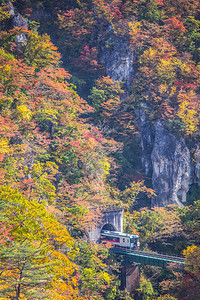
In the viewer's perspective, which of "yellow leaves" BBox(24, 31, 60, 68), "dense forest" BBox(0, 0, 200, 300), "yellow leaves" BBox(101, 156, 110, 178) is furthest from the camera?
"yellow leaves" BBox(101, 156, 110, 178)

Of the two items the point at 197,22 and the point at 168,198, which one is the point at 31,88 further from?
the point at 197,22

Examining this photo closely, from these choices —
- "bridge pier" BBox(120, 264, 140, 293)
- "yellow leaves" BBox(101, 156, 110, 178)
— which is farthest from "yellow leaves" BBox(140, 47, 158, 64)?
"bridge pier" BBox(120, 264, 140, 293)

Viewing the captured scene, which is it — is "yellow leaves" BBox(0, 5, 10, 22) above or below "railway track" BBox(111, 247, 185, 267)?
above

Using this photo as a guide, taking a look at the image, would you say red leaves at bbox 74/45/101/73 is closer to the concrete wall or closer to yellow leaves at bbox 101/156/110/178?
yellow leaves at bbox 101/156/110/178

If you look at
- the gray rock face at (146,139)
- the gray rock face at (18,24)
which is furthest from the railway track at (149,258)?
the gray rock face at (18,24)

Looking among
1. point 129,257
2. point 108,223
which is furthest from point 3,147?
point 129,257

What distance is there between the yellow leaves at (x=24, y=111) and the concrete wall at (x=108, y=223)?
914 cm

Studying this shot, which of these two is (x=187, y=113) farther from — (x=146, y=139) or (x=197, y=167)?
(x=197, y=167)

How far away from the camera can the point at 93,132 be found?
1093 inches

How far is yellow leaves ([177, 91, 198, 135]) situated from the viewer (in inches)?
1132

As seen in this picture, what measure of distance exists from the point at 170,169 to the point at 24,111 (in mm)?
15140

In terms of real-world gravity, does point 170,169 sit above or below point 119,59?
below

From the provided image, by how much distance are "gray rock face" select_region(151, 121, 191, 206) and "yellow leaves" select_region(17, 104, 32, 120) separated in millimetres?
13683

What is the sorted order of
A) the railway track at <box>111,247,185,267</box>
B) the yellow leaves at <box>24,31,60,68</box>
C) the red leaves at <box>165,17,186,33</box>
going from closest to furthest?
the railway track at <box>111,247,185,267</box>, the yellow leaves at <box>24,31,60,68</box>, the red leaves at <box>165,17,186,33</box>
